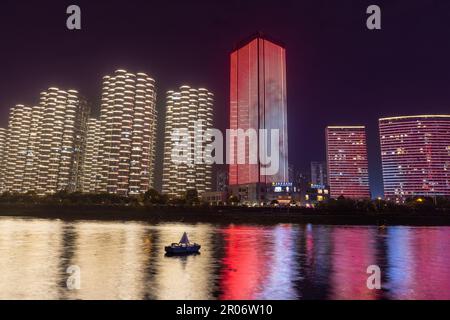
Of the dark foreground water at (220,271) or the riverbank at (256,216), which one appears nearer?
the dark foreground water at (220,271)

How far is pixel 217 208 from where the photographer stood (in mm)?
197500

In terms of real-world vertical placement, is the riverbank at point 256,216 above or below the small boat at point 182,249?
above

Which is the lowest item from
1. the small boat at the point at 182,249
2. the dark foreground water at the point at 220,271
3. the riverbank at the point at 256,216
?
the dark foreground water at the point at 220,271

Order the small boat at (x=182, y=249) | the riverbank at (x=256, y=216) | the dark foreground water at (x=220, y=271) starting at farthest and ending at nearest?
the riverbank at (x=256, y=216)
the small boat at (x=182, y=249)
the dark foreground water at (x=220, y=271)

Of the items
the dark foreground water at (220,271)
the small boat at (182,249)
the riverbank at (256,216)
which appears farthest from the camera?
the riverbank at (256,216)

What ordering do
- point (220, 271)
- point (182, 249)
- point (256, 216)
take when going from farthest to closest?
point (256, 216) < point (182, 249) < point (220, 271)

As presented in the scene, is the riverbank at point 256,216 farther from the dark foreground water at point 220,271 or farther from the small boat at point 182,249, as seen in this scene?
the small boat at point 182,249

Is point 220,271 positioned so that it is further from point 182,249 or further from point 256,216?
point 256,216

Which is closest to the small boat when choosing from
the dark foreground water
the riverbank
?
the dark foreground water

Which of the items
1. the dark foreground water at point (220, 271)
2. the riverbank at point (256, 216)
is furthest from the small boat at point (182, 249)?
the riverbank at point (256, 216)

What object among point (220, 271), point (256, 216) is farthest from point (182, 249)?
point (256, 216)

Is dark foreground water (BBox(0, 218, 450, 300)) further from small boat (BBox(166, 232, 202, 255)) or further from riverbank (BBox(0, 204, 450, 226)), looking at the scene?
riverbank (BBox(0, 204, 450, 226))
